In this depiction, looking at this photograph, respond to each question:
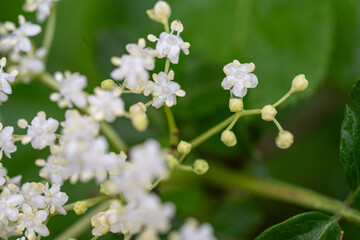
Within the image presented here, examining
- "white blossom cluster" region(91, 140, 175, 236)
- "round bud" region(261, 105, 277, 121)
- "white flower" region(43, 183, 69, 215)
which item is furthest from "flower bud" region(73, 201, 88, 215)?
"round bud" region(261, 105, 277, 121)

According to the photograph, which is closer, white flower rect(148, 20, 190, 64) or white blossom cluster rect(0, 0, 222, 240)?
white blossom cluster rect(0, 0, 222, 240)

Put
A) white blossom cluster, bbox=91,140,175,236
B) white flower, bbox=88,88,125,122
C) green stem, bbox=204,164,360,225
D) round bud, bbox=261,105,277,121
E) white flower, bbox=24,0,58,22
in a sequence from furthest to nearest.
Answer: white flower, bbox=24,0,58,22, green stem, bbox=204,164,360,225, round bud, bbox=261,105,277,121, white flower, bbox=88,88,125,122, white blossom cluster, bbox=91,140,175,236

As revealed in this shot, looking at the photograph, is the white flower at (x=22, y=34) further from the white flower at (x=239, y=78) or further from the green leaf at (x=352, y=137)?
the green leaf at (x=352, y=137)

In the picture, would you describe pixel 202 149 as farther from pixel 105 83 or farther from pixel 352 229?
pixel 105 83

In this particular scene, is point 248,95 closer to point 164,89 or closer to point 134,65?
point 164,89

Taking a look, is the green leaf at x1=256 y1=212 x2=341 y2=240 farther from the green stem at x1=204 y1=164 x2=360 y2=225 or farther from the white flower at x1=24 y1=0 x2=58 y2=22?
the white flower at x1=24 y1=0 x2=58 y2=22

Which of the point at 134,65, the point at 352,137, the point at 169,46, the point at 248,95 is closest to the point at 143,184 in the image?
the point at 134,65
